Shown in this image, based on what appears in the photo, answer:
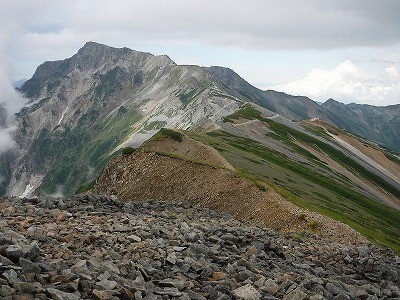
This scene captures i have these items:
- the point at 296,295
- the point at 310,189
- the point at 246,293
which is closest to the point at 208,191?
the point at 310,189

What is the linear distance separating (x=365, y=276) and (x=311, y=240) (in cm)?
1051

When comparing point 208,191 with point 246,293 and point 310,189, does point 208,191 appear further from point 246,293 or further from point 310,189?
point 246,293

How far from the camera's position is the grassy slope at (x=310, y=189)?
208 ft

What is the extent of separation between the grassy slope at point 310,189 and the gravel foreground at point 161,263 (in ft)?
84.2

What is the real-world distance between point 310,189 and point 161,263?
220 ft

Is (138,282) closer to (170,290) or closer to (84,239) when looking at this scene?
(170,290)

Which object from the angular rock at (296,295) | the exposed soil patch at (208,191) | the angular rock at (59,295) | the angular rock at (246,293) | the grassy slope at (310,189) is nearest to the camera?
the angular rock at (59,295)

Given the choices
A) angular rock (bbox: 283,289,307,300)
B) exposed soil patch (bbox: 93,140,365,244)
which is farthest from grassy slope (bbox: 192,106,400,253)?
angular rock (bbox: 283,289,307,300)

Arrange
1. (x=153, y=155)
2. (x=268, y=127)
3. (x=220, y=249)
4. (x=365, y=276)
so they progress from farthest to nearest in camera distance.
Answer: (x=268, y=127) < (x=153, y=155) < (x=365, y=276) < (x=220, y=249)

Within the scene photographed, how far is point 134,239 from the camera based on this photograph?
24328 millimetres

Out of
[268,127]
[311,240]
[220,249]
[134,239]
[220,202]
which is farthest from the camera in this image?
[268,127]

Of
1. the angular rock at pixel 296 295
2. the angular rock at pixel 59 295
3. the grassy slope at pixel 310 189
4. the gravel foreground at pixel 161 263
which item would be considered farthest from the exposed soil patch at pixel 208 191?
the angular rock at pixel 59 295

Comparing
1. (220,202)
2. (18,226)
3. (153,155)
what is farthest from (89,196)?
(153,155)

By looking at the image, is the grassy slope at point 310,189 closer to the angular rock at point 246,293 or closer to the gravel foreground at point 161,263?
the gravel foreground at point 161,263
